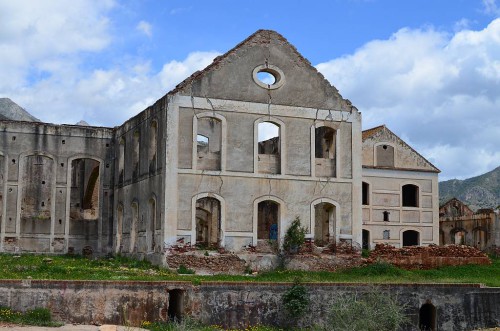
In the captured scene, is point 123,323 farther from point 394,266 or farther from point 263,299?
point 394,266

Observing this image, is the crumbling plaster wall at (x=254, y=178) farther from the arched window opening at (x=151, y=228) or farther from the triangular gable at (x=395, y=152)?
the triangular gable at (x=395, y=152)

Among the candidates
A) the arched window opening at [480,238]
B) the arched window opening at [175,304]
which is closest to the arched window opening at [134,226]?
the arched window opening at [175,304]

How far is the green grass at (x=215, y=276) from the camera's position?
992 inches

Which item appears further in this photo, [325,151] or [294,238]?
[325,151]

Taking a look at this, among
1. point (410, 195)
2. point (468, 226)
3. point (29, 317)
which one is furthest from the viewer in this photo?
point (468, 226)

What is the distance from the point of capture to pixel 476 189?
3831 inches

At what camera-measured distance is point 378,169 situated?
40.7m

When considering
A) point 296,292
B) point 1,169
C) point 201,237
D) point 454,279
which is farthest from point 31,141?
point 454,279

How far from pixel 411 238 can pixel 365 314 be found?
19.7 m

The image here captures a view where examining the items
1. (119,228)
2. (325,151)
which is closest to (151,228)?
(119,228)

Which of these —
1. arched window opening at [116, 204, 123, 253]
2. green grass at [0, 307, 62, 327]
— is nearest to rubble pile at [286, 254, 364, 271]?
arched window opening at [116, 204, 123, 253]

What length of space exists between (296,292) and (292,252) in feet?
18.7

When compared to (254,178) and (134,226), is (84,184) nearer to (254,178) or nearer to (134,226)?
(134,226)

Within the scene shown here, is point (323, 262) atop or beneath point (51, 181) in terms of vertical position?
beneath
